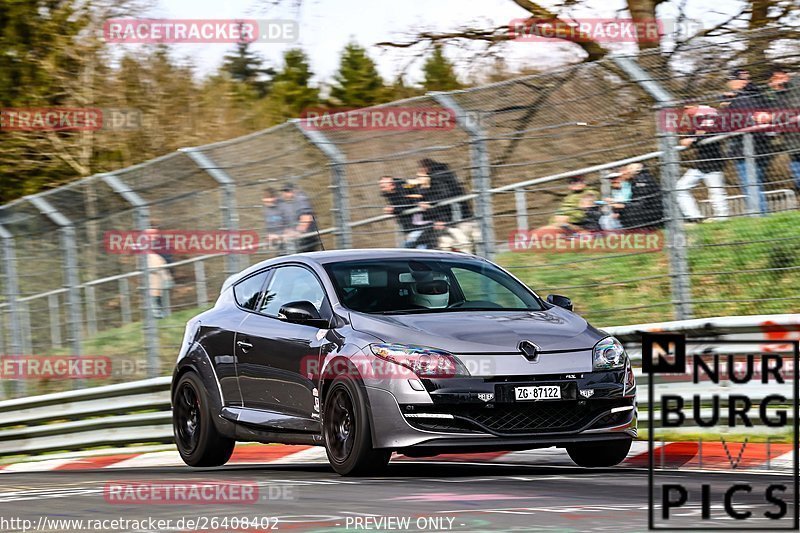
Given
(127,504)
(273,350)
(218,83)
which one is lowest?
(127,504)

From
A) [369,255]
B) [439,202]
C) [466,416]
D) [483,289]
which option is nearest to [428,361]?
[466,416]

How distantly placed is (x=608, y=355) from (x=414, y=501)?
2.08 metres

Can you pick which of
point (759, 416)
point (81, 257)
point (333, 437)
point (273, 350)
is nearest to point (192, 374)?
point (273, 350)

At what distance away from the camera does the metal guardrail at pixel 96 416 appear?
45.0ft

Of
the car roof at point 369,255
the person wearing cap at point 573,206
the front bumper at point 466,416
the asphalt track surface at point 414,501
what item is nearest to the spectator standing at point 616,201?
the person wearing cap at point 573,206

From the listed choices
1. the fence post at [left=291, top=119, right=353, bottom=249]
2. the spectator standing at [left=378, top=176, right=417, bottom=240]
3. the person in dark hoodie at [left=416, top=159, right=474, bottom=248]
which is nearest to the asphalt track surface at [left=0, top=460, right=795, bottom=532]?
the person in dark hoodie at [left=416, top=159, right=474, bottom=248]

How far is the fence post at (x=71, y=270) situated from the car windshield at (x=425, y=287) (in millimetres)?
6610

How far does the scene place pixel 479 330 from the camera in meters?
9.08

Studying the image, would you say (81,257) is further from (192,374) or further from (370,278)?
(370,278)

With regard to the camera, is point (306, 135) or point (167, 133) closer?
point (306, 135)

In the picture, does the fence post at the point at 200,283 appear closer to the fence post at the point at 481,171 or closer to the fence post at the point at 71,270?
the fence post at the point at 71,270

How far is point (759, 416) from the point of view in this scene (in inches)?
396

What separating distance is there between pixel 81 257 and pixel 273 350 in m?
7.55

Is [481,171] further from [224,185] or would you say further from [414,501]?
[414,501]
